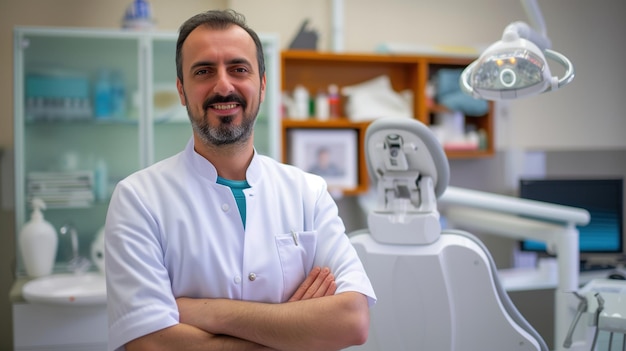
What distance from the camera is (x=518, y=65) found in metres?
1.66

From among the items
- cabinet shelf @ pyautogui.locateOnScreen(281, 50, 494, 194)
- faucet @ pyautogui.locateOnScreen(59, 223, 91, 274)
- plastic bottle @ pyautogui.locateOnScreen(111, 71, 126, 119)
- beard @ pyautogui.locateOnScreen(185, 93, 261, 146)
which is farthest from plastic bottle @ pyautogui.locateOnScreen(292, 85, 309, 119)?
beard @ pyautogui.locateOnScreen(185, 93, 261, 146)

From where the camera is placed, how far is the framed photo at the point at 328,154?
3.34 meters

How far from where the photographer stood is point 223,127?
1432 millimetres

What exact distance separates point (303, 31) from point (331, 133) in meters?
0.56

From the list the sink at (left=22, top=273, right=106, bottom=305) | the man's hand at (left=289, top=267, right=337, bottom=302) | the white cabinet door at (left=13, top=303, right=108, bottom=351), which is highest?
the man's hand at (left=289, top=267, right=337, bottom=302)

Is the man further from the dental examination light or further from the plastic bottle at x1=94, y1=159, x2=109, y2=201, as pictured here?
the plastic bottle at x1=94, y1=159, x2=109, y2=201

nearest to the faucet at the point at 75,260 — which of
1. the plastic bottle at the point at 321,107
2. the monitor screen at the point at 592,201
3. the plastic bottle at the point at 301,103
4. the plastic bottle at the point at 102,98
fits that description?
the plastic bottle at the point at 102,98

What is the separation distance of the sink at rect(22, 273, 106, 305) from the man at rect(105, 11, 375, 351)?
48.7 inches

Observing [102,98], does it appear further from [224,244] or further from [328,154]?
[224,244]

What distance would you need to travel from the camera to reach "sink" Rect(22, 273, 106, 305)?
249 cm

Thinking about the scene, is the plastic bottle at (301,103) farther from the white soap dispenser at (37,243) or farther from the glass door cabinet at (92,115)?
the white soap dispenser at (37,243)

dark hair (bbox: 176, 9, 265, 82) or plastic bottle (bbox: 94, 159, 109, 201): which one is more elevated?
dark hair (bbox: 176, 9, 265, 82)

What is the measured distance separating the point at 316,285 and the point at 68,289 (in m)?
1.72

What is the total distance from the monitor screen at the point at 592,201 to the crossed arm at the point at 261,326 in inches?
91.8
